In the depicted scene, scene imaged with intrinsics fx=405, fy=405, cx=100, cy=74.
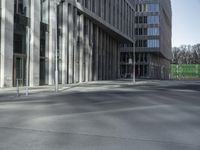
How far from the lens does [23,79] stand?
35.1 m

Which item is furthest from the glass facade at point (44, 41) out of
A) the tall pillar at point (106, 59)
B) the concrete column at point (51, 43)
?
the tall pillar at point (106, 59)

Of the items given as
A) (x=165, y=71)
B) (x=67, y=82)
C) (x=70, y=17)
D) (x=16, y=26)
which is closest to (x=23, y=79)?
(x=16, y=26)

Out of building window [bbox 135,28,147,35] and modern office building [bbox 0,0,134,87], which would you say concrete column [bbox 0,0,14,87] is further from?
building window [bbox 135,28,147,35]

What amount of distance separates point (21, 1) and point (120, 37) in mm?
43580

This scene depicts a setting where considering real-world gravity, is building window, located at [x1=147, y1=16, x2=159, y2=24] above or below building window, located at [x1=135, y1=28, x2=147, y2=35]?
above

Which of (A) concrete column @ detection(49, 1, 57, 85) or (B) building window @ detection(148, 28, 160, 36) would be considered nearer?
(A) concrete column @ detection(49, 1, 57, 85)

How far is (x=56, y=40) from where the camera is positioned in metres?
31.1

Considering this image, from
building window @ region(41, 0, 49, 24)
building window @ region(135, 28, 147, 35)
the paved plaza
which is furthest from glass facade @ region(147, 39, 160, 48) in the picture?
the paved plaza

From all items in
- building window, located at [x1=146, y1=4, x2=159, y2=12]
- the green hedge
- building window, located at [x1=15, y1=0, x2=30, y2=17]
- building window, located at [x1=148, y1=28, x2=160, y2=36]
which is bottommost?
the green hedge

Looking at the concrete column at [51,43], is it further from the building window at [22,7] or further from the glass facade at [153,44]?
the glass facade at [153,44]

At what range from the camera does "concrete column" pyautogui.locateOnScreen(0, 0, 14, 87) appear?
3089 centimetres

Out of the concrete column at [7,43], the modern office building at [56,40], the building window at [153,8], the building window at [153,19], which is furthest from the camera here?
the building window at [153,19]

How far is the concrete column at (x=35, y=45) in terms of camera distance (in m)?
35.1

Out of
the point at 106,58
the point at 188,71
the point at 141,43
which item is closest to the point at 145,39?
the point at 141,43
